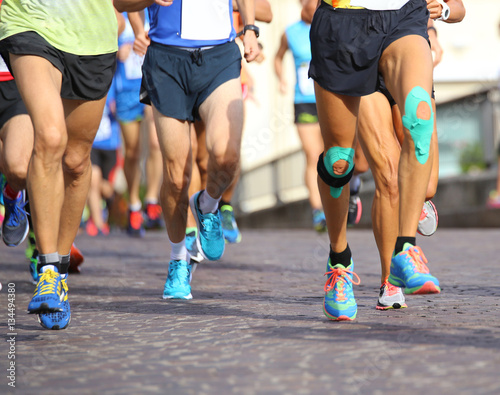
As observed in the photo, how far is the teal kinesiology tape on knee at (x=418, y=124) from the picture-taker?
159 inches

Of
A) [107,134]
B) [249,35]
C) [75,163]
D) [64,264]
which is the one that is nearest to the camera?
[64,264]

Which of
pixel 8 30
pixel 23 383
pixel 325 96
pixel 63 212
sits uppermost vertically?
pixel 8 30

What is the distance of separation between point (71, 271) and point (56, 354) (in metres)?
3.54

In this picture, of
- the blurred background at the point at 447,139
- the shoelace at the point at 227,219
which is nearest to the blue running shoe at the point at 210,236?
the shoelace at the point at 227,219

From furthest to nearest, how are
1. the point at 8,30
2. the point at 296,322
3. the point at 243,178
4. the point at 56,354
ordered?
the point at 243,178 < the point at 8,30 < the point at 296,322 < the point at 56,354

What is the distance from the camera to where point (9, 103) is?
19.5 ft

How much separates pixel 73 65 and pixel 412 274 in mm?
1942

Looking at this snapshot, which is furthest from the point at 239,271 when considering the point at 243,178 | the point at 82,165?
the point at 243,178

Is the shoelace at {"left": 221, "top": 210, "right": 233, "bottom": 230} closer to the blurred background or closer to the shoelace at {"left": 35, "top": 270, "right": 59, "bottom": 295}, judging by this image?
the blurred background

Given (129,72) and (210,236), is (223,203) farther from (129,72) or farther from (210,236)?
(129,72)

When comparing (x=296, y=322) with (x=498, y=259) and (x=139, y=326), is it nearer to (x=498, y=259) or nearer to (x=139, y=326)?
(x=139, y=326)

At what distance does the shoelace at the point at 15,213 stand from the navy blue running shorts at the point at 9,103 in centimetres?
68

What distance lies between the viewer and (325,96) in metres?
4.30

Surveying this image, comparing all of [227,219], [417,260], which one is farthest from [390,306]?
[227,219]
